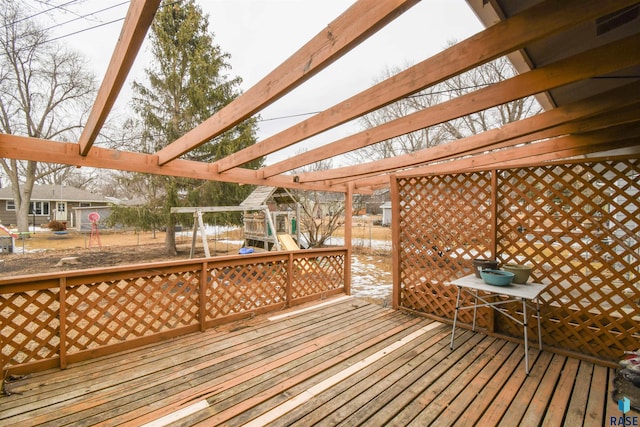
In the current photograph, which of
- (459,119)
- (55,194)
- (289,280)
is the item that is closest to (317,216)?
(459,119)

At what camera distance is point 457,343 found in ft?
10.2

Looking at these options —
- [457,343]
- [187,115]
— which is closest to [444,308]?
[457,343]

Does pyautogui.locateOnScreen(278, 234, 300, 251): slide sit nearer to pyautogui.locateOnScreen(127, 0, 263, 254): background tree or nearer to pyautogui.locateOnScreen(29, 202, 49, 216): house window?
pyautogui.locateOnScreen(127, 0, 263, 254): background tree

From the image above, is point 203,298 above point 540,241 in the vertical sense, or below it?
below

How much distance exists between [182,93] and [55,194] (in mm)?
20364

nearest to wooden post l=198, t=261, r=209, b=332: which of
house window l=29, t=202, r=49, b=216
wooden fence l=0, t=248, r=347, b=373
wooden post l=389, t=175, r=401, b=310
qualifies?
wooden fence l=0, t=248, r=347, b=373

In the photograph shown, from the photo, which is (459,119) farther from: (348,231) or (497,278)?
(497,278)

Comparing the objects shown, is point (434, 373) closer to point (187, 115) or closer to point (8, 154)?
point (8, 154)

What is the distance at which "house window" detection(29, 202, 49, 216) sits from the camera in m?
21.1

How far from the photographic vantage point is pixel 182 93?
31.5ft

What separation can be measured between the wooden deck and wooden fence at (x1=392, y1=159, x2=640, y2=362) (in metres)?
0.34

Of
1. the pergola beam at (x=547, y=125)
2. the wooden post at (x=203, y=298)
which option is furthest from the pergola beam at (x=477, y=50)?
the wooden post at (x=203, y=298)

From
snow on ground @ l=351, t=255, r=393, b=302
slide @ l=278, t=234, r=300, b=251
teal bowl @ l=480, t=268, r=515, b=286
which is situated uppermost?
teal bowl @ l=480, t=268, r=515, b=286

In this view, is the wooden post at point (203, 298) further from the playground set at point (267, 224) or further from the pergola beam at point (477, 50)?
the playground set at point (267, 224)
